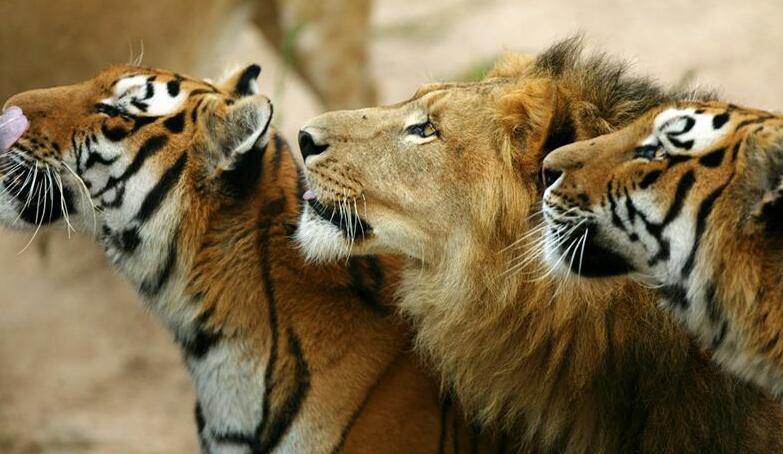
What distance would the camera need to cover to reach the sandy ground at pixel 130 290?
5598mm

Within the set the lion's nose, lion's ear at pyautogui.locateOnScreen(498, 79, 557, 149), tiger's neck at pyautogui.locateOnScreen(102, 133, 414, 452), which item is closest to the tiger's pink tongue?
tiger's neck at pyautogui.locateOnScreen(102, 133, 414, 452)

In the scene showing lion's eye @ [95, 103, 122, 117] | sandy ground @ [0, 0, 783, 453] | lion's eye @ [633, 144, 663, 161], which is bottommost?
sandy ground @ [0, 0, 783, 453]

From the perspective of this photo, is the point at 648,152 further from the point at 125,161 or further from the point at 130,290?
the point at 130,290

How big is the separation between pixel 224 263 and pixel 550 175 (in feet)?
3.05

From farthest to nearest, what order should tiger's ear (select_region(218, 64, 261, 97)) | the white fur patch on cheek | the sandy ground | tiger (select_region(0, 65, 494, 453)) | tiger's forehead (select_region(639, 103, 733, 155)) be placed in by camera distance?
the sandy ground < tiger's ear (select_region(218, 64, 261, 97)) < tiger (select_region(0, 65, 494, 453)) < the white fur patch on cheek < tiger's forehead (select_region(639, 103, 733, 155))

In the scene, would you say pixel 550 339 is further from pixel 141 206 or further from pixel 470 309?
pixel 141 206

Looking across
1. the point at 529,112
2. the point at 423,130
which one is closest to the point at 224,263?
the point at 423,130

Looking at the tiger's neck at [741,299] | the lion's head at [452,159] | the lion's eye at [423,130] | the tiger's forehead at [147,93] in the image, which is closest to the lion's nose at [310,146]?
the lion's head at [452,159]

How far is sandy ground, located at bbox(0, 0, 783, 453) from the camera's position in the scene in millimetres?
5598

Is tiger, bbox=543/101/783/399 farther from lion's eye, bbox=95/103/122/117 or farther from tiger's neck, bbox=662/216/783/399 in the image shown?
lion's eye, bbox=95/103/122/117

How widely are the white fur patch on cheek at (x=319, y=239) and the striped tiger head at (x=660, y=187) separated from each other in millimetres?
564

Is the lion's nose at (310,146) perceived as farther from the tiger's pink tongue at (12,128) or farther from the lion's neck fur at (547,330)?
the tiger's pink tongue at (12,128)

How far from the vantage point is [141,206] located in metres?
3.35

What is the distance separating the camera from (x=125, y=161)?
3.33 m
